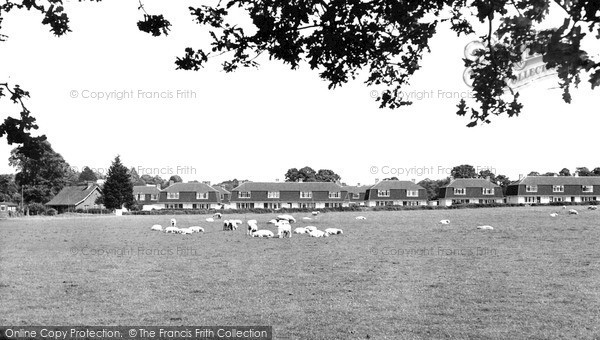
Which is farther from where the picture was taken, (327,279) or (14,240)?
(14,240)

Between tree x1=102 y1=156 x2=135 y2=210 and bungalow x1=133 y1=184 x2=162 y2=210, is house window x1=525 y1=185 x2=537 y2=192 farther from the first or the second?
bungalow x1=133 y1=184 x2=162 y2=210

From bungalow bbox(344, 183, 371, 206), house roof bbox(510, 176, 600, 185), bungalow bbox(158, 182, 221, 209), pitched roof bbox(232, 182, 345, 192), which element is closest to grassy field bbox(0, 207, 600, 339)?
pitched roof bbox(232, 182, 345, 192)

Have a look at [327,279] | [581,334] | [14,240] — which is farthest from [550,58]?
[14,240]

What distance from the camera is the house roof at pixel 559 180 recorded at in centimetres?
10762

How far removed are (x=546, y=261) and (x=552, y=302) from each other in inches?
282

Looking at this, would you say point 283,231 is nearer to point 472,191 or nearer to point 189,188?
point 189,188

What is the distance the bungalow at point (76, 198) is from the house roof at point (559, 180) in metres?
83.5

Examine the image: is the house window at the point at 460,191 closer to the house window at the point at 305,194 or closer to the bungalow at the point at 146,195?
the house window at the point at 305,194

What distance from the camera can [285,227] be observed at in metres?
30.7

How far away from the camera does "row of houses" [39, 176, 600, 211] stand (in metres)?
105

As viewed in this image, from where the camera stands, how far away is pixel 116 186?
84312 millimetres

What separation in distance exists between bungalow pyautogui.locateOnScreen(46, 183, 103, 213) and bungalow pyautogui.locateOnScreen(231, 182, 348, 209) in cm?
2584

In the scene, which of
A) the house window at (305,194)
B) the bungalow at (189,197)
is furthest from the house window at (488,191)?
the bungalow at (189,197)

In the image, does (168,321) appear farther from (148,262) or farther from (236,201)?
(236,201)
